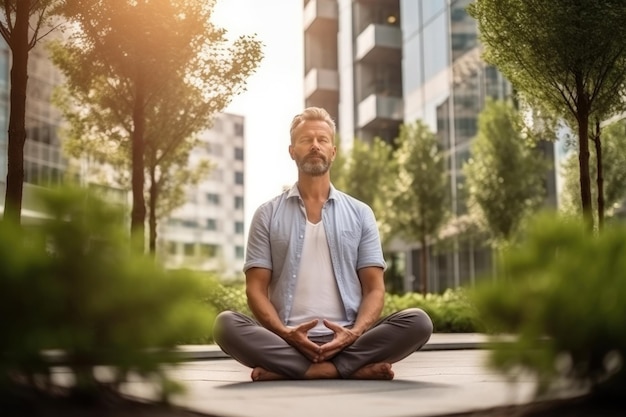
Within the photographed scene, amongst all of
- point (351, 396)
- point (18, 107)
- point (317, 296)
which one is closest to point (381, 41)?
point (18, 107)

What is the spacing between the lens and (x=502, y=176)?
993 inches

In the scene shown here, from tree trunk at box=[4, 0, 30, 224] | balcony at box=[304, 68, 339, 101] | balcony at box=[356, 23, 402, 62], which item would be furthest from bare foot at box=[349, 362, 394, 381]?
balcony at box=[304, 68, 339, 101]

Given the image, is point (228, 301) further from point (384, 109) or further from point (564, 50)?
point (384, 109)

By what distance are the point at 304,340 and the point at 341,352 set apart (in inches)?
11.7

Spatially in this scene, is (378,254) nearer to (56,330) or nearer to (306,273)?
(306,273)

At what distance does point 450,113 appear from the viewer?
119ft

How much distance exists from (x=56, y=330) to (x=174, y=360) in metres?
0.36

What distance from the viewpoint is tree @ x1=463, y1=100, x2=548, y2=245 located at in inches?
980

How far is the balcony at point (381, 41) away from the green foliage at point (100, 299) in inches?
1591

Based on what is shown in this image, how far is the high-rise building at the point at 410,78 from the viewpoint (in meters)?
34.5

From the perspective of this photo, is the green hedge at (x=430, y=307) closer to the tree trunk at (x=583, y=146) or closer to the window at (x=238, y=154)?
the tree trunk at (x=583, y=146)

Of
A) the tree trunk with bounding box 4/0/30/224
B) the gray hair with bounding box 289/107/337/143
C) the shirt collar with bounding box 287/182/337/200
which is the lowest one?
the shirt collar with bounding box 287/182/337/200

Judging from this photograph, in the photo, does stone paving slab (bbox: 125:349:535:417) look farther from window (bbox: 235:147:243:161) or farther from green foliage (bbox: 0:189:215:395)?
window (bbox: 235:147:243:161)

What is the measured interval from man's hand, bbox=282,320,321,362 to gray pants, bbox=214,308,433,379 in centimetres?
5
